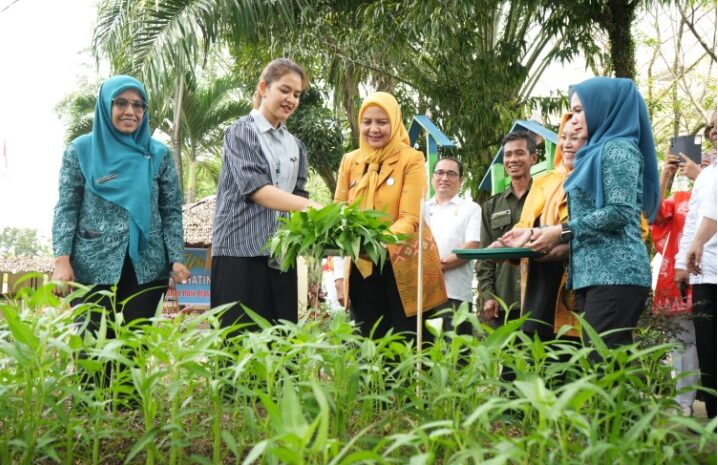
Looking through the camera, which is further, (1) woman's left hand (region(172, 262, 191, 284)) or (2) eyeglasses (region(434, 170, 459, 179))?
(2) eyeglasses (region(434, 170, 459, 179))

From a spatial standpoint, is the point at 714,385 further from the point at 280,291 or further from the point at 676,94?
the point at 676,94

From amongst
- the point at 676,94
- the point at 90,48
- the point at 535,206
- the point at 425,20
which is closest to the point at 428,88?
the point at 425,20

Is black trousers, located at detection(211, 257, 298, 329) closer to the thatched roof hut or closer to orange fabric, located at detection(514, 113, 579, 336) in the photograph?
orange fabric, located at detection(514, 113, 579, 336)

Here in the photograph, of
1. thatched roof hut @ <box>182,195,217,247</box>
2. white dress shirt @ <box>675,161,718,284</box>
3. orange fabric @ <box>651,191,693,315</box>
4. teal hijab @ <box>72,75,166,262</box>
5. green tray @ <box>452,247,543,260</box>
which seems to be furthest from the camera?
thatched roof hut @ <box>182,195,217,247</box>

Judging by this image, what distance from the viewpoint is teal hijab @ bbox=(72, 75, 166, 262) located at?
3316mm

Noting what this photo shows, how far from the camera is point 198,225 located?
1342 centimetres

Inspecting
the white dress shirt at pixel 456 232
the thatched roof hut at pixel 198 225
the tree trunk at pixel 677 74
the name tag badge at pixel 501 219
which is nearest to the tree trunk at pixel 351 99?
the thatched roof hut at pixel 198 225

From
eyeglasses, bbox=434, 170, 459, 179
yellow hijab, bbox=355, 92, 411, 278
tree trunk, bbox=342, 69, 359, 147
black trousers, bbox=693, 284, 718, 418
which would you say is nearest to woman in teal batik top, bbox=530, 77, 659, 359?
yellow hijab, bbox=355, 92, 411, 278

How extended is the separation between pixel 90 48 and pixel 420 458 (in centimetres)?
1039

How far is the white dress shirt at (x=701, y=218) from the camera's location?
11.2ft

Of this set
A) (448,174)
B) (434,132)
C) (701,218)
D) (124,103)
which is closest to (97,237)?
(124,103)

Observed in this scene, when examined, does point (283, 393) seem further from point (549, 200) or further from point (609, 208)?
Result: point (549, 200)

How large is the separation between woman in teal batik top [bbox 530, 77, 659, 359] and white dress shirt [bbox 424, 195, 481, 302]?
74.8 inches

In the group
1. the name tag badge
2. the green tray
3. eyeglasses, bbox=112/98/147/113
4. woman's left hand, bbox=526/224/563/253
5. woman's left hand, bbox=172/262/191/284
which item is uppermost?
eyeglasses, bbox=112/98/147/113
